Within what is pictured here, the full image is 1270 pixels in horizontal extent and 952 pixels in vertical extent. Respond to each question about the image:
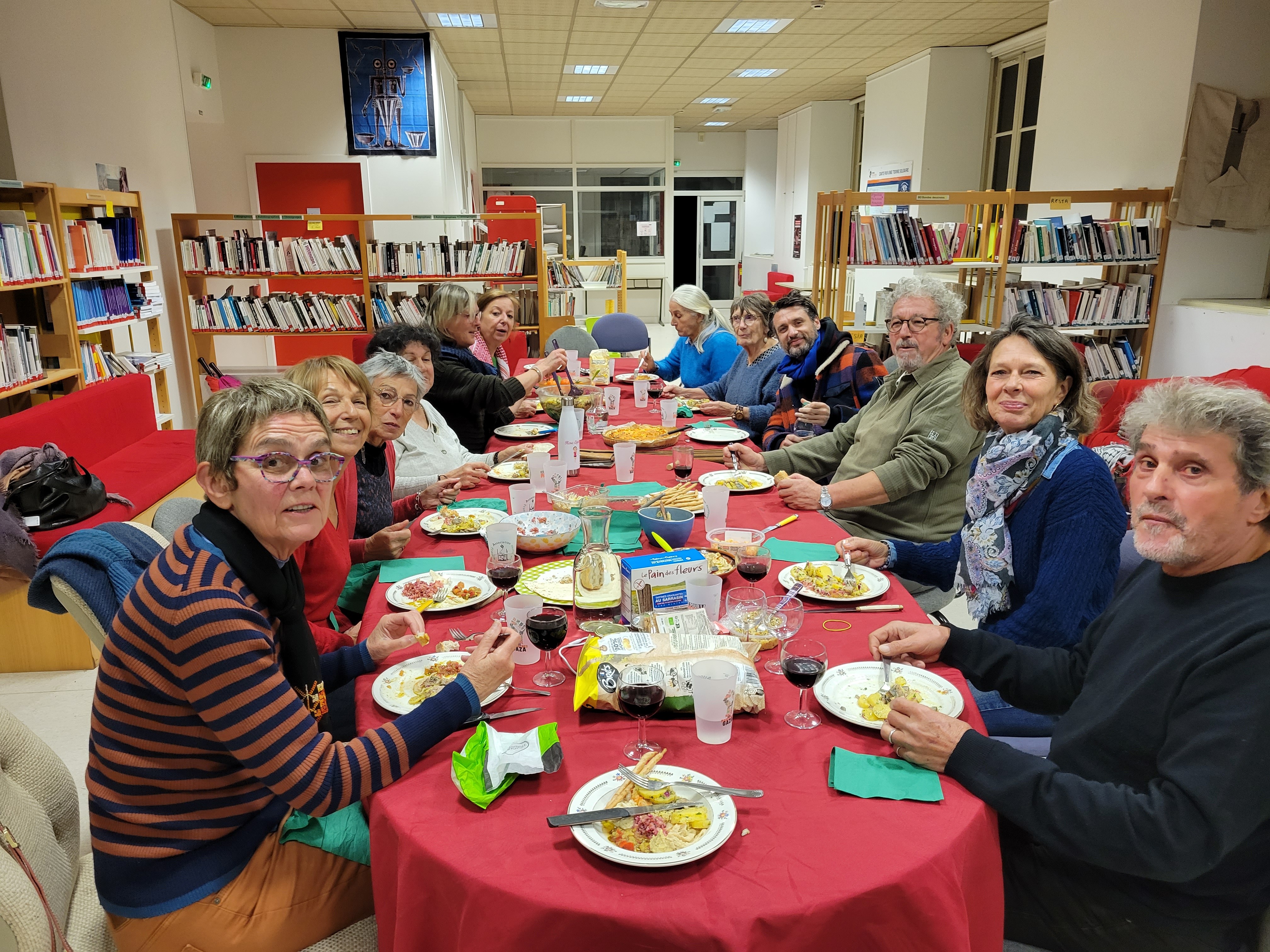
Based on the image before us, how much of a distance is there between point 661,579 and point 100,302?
18.2ft

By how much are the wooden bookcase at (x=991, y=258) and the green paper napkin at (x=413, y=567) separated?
15.9 feet

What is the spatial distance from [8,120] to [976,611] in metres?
6.22

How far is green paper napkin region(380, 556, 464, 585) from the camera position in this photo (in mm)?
2098

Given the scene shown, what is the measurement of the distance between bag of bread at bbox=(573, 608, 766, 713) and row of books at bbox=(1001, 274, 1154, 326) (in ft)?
19.3

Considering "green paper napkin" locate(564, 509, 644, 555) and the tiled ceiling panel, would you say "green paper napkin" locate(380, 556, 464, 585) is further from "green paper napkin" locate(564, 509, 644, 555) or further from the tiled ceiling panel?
the tiled ceiling panel

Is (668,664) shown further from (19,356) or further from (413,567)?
(19,356)

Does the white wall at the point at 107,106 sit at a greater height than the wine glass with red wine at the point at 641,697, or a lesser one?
greater

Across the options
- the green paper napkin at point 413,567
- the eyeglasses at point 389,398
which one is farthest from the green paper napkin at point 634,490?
the eyeglasses at point 389,398

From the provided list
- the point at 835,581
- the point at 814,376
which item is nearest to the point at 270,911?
the point at 835,581

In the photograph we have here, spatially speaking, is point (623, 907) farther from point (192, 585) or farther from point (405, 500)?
point (405, 500)

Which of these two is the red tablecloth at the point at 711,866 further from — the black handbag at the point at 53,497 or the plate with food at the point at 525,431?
the black handbag at the point at 53,497

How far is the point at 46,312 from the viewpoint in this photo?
5.03m

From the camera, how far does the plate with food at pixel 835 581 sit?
1.92 m

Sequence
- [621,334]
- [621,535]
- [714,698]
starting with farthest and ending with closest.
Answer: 1. [621,334]
2. [621,535]
3. [714,698]
